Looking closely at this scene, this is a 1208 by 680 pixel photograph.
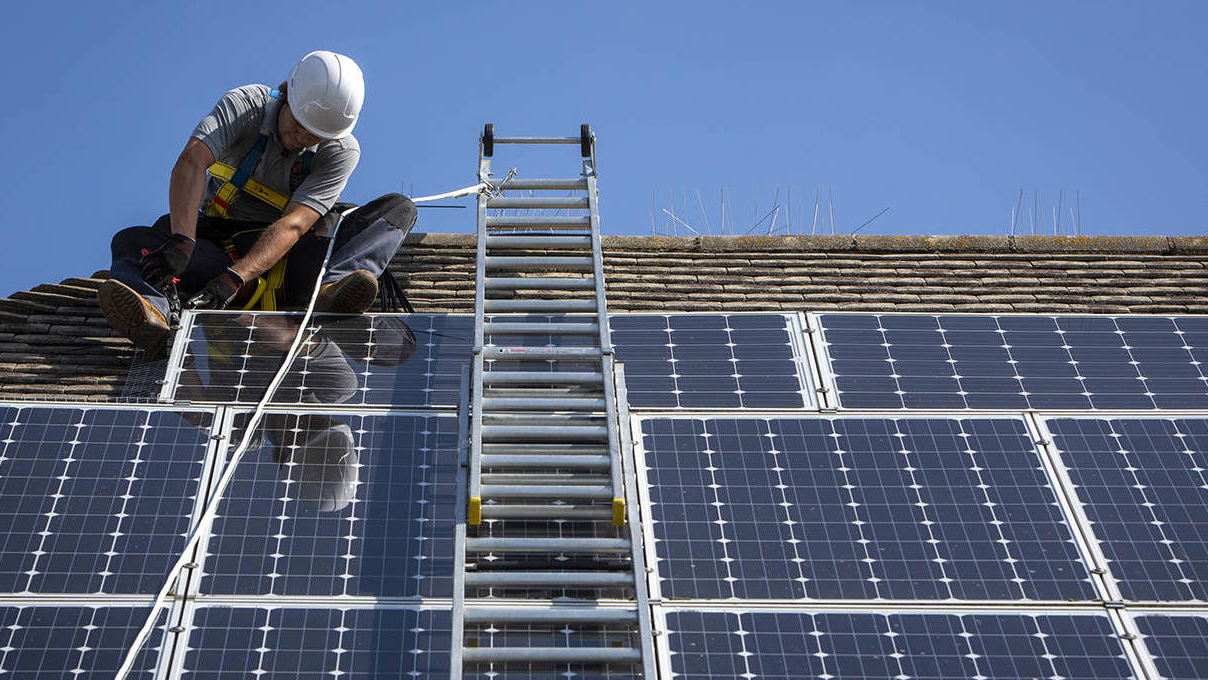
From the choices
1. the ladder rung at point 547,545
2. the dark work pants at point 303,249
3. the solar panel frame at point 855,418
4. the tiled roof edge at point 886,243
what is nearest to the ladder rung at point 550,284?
the solar panel frame at point 855,418

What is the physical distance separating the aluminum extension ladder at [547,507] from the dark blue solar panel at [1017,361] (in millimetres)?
1668

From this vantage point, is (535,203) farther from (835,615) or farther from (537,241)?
(835,615)

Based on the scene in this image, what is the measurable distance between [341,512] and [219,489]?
0.61m

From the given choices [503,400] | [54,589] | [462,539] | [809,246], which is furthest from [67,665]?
[809,246]

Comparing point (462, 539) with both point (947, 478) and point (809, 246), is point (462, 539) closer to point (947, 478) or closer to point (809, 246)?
point (947, 478)

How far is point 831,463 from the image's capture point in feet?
23.0

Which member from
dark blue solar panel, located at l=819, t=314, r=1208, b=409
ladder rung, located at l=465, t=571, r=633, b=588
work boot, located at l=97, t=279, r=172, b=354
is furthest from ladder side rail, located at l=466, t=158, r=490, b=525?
dark blue solar panel, located at l=819, t=314, r=1208, b=409

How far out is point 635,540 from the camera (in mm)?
5988

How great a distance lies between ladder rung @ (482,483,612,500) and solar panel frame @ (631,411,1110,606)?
14.3 inches

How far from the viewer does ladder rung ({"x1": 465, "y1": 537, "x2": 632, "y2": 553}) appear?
5.95 m

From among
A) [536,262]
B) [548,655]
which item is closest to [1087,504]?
[548,655]

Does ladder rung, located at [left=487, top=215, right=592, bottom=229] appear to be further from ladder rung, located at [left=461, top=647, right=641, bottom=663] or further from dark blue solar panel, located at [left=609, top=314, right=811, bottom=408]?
ladder rung, located at [left=461, top=647, right=641, bottom=663]

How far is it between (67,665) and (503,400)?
2.37 metres

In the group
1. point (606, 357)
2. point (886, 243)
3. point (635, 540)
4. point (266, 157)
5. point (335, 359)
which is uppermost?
point (886, 243)
